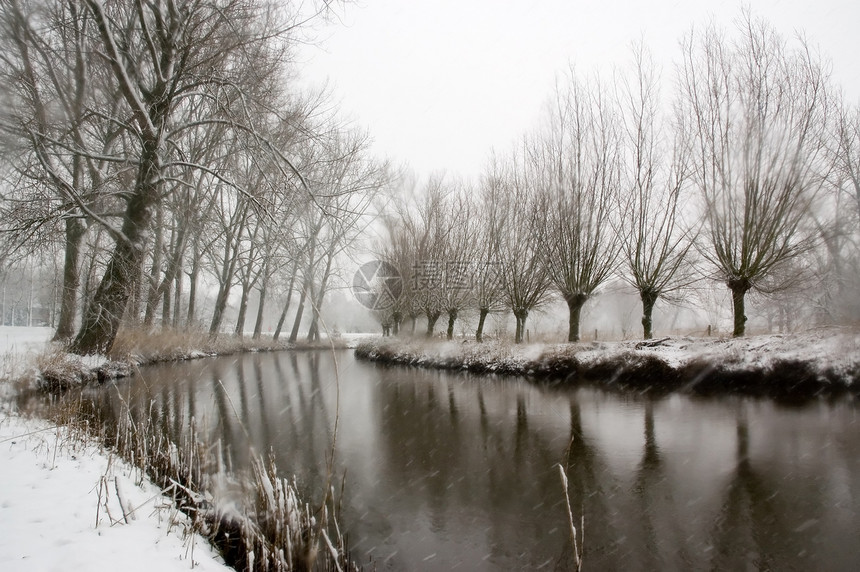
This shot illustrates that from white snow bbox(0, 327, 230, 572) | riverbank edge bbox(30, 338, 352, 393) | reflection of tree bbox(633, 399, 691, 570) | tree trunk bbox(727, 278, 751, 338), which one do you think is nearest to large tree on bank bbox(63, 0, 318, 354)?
riverbank edge bbox(30, 338, 352, 393)

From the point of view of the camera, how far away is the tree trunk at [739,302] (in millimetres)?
13627

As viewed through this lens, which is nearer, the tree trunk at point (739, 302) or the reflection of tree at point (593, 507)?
the reflection of tree at point (593, 507)

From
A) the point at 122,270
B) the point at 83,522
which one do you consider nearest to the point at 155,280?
the point at 122,270

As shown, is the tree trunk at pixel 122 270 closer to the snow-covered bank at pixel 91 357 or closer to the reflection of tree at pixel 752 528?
the snow-covered bank at pixel 91 357

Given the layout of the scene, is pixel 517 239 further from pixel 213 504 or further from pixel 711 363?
pixel 213 504

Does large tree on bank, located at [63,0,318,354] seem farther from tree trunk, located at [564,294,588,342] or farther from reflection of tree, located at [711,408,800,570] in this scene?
tree trunk, located at [564,294,588,342]

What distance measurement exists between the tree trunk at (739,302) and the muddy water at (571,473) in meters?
5.37

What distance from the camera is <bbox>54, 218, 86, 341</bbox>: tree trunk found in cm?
1215

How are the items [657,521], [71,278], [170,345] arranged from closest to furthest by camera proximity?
[657,521], [71,278], [170,345]

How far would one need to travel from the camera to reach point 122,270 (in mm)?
10258

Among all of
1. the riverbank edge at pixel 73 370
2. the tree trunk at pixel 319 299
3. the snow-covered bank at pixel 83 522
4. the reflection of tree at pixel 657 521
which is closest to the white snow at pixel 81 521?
the snow-covered bank at pixel 83 522

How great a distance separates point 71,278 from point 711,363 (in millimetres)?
16626

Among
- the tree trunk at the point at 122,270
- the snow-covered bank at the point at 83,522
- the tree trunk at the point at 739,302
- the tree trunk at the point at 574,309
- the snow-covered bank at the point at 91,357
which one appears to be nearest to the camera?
the snow-covered bank at the point at 83,522

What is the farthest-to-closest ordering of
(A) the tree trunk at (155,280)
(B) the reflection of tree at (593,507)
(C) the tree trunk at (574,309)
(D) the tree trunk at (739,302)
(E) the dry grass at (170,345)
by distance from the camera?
(C) the tree trunk at (574,309) → (A) the tree trunk at (155,280) → (D) the tree trunk at (739,302) → (E) the dry grass at (170,345) → (B) the reflection of tree at (593,507)
